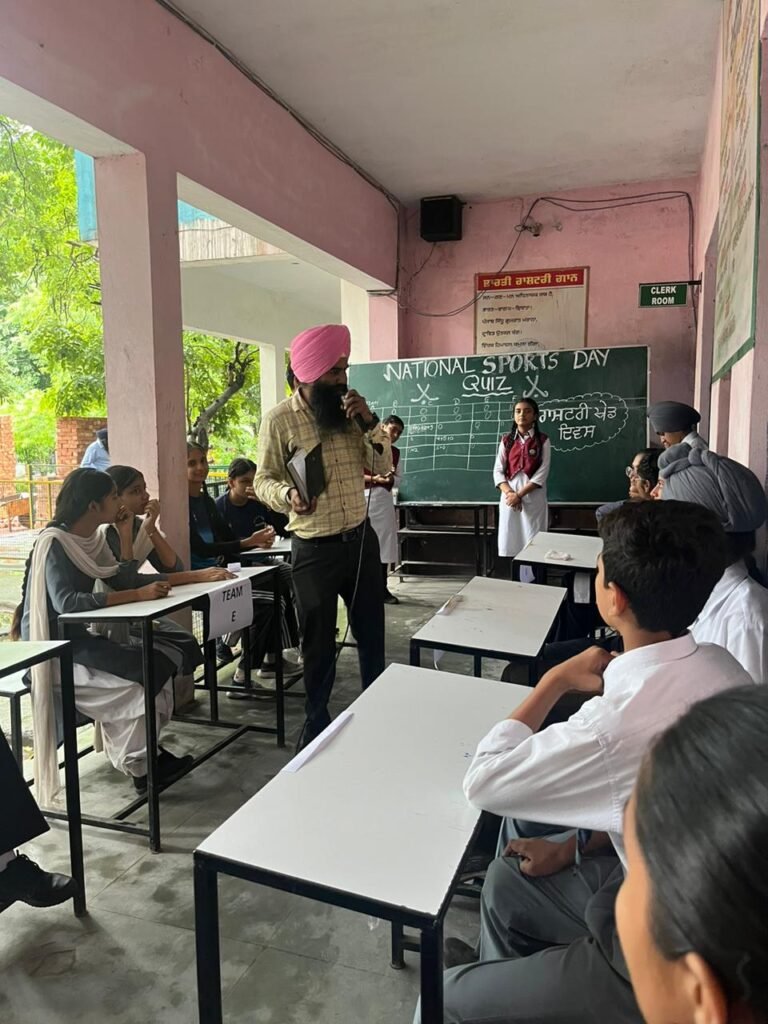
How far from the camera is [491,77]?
3.96 m

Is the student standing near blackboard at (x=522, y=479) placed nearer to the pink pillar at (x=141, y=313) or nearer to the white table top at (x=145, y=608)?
the pink pillar at (x=141, y=313)

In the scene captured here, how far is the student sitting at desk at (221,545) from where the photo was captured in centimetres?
346

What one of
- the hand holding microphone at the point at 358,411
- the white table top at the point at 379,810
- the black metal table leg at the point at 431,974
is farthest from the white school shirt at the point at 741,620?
the hand holding microphone at the point at 358,411

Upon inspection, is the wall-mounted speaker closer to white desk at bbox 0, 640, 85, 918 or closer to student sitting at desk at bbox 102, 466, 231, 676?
student sitting at desk at bbox 102, 466, 231, 676

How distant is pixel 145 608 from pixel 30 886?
2.68ft

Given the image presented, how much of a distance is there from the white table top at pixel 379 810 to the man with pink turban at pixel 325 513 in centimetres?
103

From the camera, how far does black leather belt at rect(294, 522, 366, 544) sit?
2.59 m

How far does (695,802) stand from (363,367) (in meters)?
6.11

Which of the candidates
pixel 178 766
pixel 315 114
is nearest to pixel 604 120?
pixel 315 114

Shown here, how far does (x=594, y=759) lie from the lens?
1059 millimetres

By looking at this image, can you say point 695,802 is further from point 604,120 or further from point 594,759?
point 604,120

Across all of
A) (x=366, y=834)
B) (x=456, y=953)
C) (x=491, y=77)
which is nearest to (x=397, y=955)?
(x=456, y=953)

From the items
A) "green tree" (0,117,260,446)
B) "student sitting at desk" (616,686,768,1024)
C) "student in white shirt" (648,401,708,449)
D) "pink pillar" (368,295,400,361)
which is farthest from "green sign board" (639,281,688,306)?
"student sitting at desk" (616,686,768,1024)

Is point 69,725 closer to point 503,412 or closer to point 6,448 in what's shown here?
point 503,412
